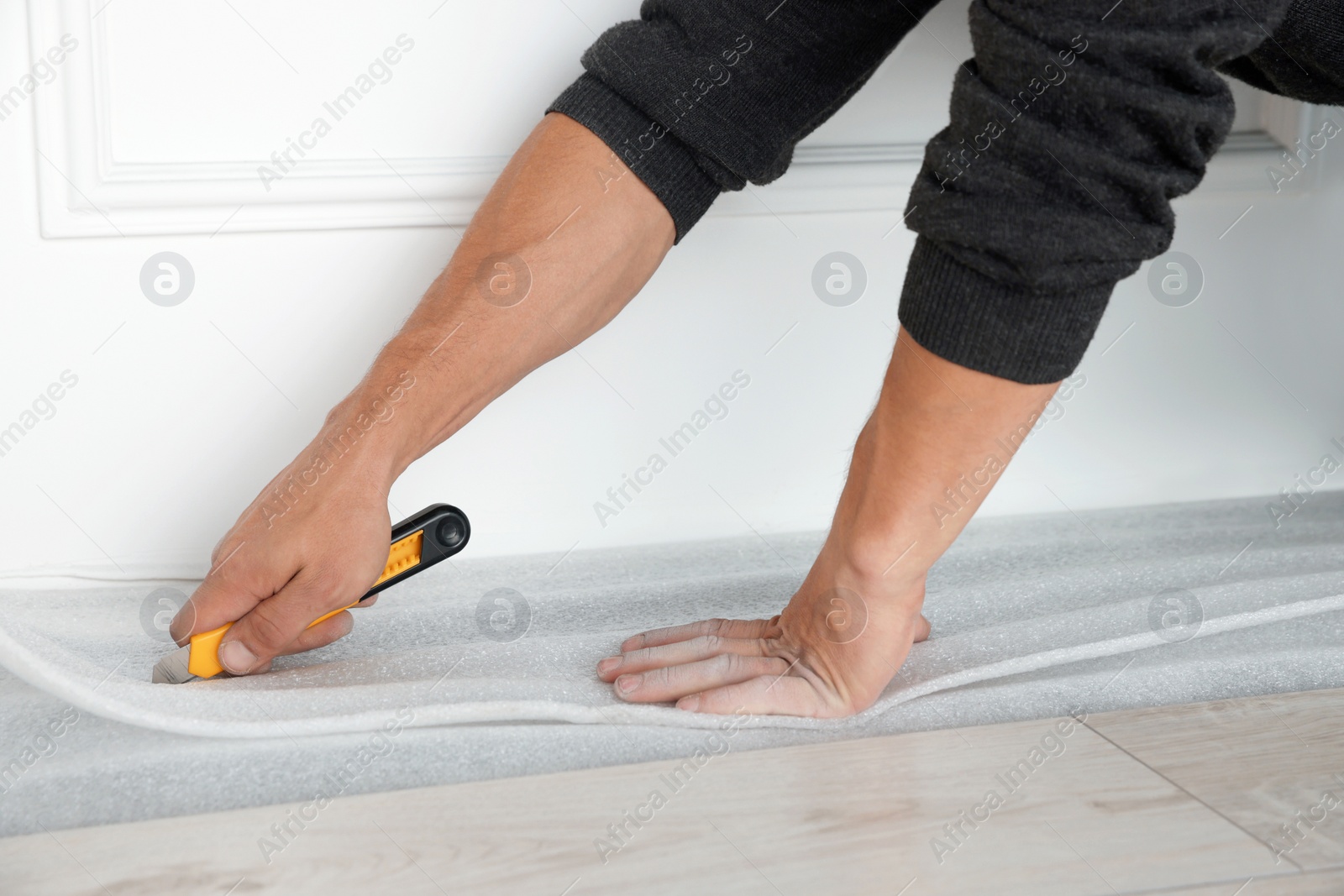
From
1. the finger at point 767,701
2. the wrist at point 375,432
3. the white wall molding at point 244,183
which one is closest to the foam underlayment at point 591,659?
the finger at point 767,701

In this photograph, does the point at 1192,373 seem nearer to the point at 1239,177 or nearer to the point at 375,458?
the point at 1239,177

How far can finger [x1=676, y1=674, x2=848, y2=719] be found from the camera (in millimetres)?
716

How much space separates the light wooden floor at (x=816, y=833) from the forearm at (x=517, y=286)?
272 mm

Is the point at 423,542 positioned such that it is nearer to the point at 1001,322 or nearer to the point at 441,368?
the point at 441,368

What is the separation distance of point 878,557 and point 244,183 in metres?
0.63

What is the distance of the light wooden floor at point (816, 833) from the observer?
541 mm

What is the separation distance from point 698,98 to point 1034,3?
282mm

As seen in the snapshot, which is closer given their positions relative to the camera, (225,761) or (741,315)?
(225,761)

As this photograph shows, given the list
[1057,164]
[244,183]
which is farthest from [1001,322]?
[244,183]

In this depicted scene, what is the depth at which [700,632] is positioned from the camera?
81 centimetres

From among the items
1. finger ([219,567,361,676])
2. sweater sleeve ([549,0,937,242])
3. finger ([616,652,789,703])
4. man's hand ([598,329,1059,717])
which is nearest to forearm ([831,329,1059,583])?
man's hand ([598,329,1059,717])

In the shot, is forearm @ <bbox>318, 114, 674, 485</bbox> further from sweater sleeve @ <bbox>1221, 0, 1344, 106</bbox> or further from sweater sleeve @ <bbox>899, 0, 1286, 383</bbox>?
sweater sleeve @ <bbox>1221, 0, 1344, 106</bbox>

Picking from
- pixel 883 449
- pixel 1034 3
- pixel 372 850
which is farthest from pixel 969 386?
pixel 372 850

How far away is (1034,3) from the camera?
61 centimetres
